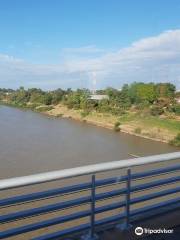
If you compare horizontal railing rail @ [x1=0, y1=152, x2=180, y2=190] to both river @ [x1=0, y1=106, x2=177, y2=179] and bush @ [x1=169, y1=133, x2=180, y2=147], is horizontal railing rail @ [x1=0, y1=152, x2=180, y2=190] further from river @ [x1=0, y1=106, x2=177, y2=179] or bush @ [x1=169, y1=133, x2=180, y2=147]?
bush @ [x1=169, y1=133, x2=180, y2=147]

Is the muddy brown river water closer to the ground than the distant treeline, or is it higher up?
closer to the ground

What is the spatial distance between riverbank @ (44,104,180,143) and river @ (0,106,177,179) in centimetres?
98

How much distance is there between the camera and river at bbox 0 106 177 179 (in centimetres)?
1658

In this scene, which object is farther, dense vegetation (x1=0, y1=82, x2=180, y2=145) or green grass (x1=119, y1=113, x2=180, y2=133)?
dense vegetation (x1=0, y1=82, x2=180, y2=145)

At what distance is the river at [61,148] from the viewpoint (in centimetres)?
1658

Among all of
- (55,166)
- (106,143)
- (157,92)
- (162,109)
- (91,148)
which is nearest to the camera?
(55,166)

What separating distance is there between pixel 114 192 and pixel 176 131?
84.5ft

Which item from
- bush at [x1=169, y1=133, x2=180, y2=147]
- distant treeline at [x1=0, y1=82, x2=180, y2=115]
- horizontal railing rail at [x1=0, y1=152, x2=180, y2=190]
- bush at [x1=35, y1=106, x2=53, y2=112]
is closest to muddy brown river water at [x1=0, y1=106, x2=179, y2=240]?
bush at [x1=169, y1=133, x2=180, y2=147]

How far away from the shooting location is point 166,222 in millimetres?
2791

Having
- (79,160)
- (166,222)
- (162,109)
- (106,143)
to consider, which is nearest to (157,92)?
(162,109)

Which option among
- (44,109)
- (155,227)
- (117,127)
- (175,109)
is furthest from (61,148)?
(44,109)

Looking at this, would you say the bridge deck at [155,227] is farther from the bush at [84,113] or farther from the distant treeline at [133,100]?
the bush at [84,113]

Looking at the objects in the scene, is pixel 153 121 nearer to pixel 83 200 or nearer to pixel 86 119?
pixel 86 119

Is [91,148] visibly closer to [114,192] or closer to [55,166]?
[55,166]
